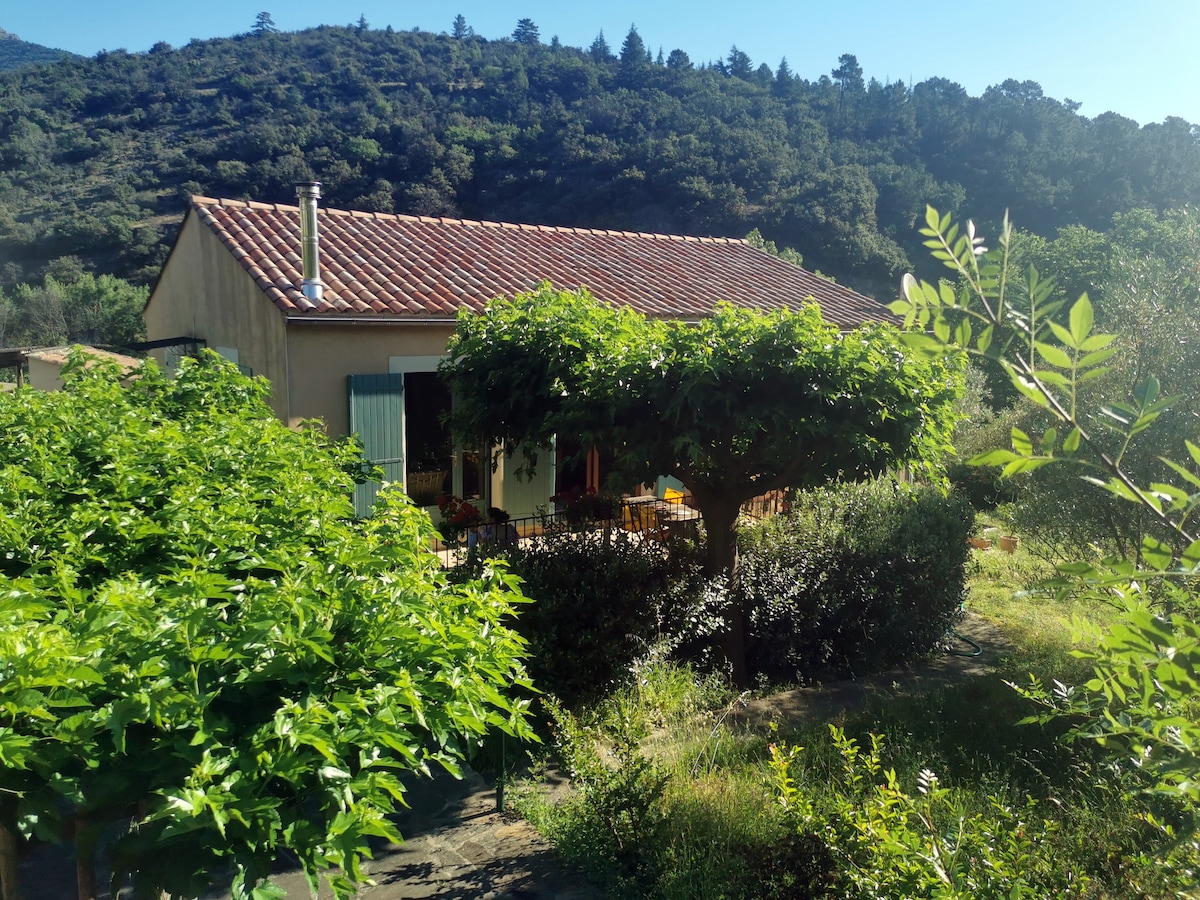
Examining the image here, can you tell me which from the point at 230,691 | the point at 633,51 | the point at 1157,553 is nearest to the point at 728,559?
the point at 230,691

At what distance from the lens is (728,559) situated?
7.62 meters

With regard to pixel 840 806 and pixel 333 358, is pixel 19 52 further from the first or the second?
pixel 840 806

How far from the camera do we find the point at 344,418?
9.99 m

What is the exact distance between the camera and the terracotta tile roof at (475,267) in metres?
10.4

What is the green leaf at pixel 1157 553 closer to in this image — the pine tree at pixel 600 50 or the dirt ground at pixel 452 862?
the dirt ground at pixel 452 862

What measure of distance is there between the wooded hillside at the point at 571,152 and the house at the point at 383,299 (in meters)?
22.3

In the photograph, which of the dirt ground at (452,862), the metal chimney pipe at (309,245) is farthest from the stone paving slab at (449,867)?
the metal chimney pipe at (309,245)

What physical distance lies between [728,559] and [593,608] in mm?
1670

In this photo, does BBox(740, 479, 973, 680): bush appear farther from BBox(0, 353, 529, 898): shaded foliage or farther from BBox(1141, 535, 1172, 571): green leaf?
BBox(1141, 535, 1172, 571): green leaf

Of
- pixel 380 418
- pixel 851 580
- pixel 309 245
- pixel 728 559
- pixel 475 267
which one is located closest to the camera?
pixel 728 559

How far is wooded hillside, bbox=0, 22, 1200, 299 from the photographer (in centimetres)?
3684

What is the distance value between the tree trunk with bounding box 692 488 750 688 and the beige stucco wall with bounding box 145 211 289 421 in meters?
4.97

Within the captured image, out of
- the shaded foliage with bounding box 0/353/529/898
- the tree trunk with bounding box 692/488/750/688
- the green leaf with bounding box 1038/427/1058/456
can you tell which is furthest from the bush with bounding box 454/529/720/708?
the green leaf with bounding box 1038/427/1058/456

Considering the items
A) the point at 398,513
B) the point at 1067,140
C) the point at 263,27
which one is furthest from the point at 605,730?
the point at 263,27
